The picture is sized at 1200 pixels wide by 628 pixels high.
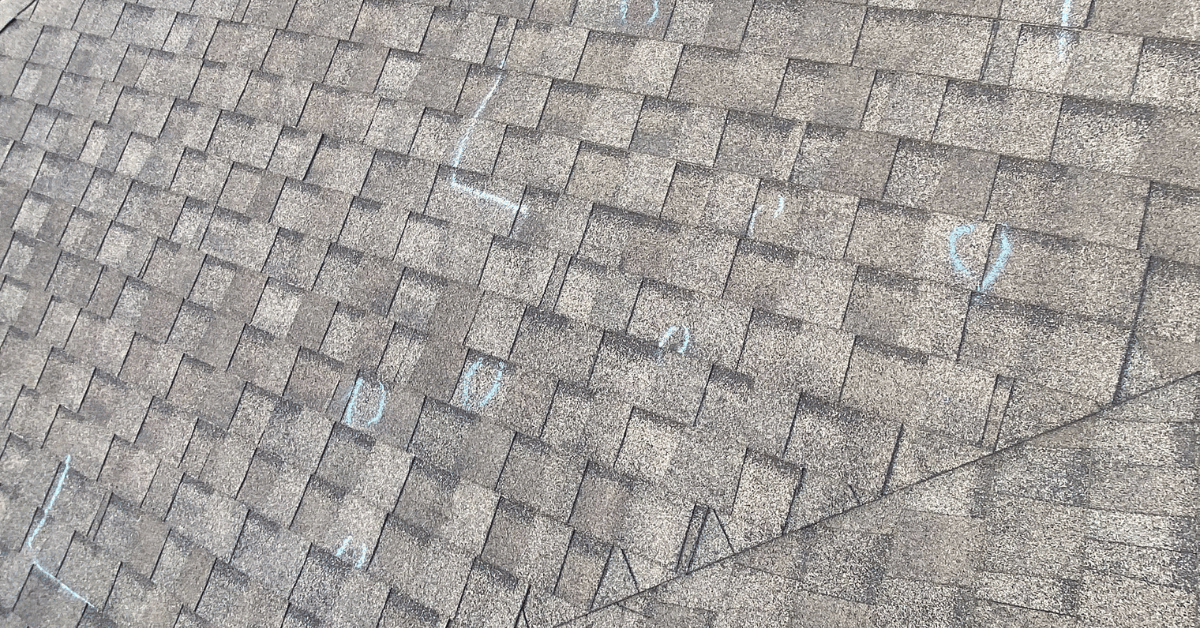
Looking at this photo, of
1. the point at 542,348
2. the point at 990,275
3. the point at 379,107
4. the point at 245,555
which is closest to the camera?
the point at 990,275

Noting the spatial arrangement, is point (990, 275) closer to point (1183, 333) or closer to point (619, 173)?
point (1183, 333)

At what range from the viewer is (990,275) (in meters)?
4.52

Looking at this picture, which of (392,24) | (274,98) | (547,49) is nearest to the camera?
(547,49)

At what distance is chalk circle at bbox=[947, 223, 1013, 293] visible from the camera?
4.51m

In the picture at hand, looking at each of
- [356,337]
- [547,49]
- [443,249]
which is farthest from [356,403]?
[547,49]

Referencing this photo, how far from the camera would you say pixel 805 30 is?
17.3 ft

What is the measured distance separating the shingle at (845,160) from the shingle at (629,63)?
0.96 m

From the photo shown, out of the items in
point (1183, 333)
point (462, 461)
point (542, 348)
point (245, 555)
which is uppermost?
point (1183, 333)

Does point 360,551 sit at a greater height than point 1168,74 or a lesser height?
lesser

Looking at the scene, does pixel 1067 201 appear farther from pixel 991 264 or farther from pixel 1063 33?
pixel 1063 33

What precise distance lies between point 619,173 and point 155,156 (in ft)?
12.7

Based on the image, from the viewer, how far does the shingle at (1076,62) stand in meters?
4.55

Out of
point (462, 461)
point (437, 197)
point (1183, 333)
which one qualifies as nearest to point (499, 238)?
point (437, 197)

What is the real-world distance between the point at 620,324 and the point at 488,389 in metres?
0.88
